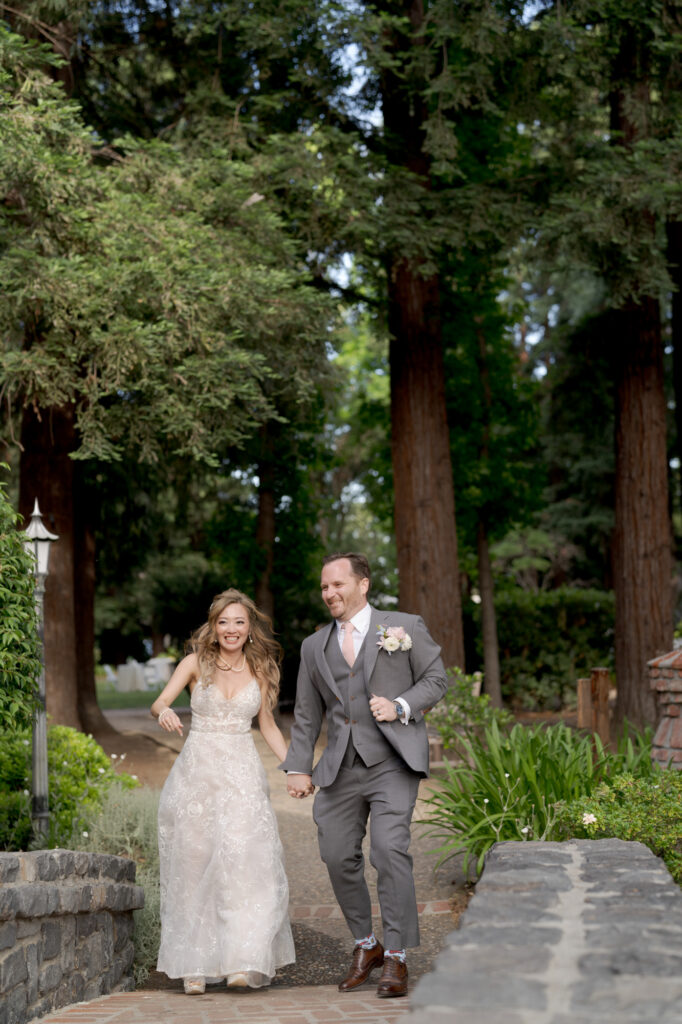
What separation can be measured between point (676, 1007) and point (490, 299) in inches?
574

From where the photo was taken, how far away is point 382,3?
13.2 m

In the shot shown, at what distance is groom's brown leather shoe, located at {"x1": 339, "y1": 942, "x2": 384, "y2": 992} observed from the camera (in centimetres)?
559

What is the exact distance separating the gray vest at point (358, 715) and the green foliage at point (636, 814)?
137cm

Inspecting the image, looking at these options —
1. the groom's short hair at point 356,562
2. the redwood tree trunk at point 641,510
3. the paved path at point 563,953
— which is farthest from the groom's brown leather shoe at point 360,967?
the redwood tree trunk at point 641,510

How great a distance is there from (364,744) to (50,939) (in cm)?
175

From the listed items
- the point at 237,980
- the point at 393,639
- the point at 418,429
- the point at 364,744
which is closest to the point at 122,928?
the point at 237,980

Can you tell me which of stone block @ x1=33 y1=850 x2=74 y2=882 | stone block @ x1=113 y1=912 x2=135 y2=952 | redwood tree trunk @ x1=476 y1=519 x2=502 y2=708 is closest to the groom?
stone block @ x1=33 y1=850 x2=74 y2=882

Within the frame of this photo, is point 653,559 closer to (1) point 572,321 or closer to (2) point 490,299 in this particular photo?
(2) point 490,299

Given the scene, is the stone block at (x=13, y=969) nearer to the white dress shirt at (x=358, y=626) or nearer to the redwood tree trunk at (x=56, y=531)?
the white dress shirt at (x=358, y=626)

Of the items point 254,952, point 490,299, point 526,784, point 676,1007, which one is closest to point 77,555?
point 490,299

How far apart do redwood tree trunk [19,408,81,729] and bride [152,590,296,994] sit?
20.9ft

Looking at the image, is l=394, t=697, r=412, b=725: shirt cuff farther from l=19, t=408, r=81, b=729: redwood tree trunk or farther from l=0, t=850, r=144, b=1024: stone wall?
l=19, t=408, r=81, b=729: redwood tree trunk

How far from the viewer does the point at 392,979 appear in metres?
5.24

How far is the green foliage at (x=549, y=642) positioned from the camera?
750 inches
